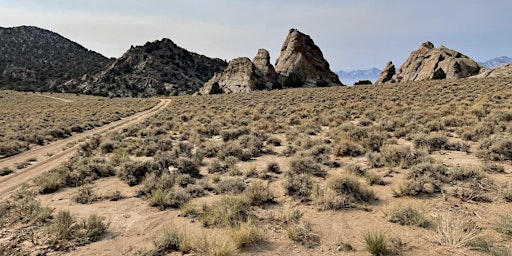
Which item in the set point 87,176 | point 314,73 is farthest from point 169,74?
point 87,176

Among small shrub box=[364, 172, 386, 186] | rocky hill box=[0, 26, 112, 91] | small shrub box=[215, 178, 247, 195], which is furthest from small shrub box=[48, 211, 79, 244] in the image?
rocky hill box=[0, 26, 112, 91]

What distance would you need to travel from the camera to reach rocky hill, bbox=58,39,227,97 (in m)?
116

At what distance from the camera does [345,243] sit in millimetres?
5488

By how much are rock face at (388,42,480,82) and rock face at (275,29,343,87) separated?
19505 mm

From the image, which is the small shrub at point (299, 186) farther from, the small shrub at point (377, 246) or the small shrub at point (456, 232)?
the small shrub at point (456, 232)

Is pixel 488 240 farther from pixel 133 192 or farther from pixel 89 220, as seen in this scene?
pixel 133 192

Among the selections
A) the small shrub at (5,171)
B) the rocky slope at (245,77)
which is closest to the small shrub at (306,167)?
the small shrub at (5,171)

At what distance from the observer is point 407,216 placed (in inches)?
239

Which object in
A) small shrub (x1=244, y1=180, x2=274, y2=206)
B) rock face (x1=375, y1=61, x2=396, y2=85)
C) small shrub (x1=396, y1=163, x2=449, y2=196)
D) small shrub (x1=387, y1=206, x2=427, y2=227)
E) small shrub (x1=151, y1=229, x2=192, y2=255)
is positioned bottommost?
small shrub (x1=151, y1=229, x2=192, y2=255)

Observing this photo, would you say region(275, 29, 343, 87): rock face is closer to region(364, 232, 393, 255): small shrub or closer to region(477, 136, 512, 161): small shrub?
region(477, 136, 512, 161): small shrub

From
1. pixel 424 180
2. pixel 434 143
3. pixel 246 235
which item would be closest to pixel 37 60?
pixel 434 143

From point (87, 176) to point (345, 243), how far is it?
8987mm

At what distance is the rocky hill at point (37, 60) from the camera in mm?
128625

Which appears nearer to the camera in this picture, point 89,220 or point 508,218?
point 508,218
